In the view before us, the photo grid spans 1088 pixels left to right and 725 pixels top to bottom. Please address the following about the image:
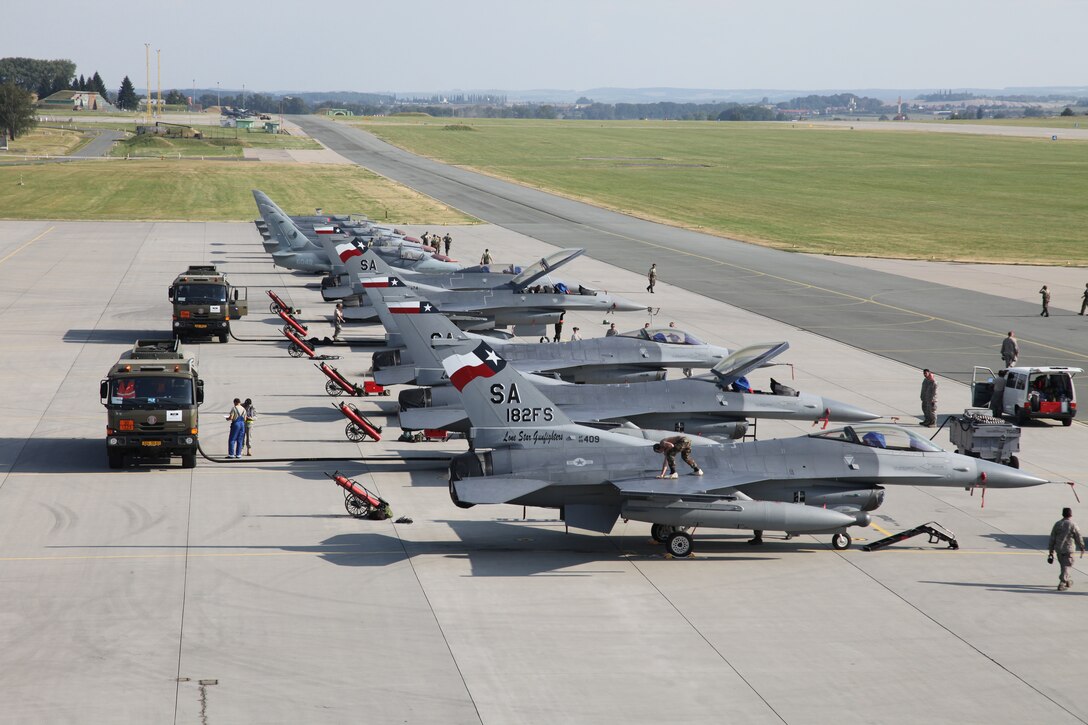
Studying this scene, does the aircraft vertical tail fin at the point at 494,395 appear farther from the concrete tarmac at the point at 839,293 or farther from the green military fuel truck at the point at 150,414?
the concrete tarmac at the point at 839,293

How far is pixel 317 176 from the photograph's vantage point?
131750mm

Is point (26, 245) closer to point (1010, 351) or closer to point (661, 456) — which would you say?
point (1010, 351)

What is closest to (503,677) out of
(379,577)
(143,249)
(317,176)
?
(379,577)

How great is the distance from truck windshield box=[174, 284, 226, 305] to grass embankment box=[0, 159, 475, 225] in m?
49.3

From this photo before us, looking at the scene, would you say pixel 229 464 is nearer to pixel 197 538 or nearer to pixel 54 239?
pixel 197 538

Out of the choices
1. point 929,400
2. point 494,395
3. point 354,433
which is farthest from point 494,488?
point 929,400

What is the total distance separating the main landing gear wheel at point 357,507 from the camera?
25.9 m

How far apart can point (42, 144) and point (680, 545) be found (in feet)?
567

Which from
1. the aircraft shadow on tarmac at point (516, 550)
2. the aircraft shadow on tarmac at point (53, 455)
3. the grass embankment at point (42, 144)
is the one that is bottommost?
the aircraft shadow on tarmac at point (53, 455)

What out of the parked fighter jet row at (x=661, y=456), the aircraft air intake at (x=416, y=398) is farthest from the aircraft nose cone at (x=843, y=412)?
the aircraft air intake at (x=416, y=398)

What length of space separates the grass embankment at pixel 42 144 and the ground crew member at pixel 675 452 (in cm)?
14555

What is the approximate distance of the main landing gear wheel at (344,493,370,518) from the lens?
85.1 ft

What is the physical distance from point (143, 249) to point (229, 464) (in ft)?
173

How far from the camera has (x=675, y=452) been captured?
79.1 feet
